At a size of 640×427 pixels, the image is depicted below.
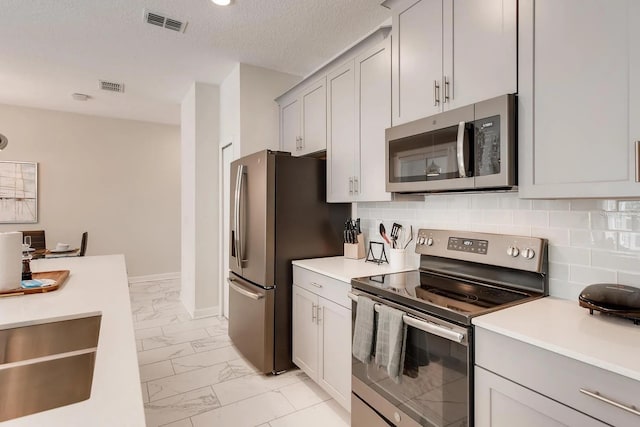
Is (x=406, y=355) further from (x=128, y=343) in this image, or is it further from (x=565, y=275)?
(x=128, y=343)

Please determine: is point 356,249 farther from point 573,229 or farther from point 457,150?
point 573,229

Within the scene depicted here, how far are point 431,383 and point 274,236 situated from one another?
1518 mm

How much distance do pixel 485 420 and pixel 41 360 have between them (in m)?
1.65

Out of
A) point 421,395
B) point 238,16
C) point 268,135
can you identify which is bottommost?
point 421,395

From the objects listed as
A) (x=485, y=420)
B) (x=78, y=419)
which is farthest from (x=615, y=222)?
(x=78, y=419)

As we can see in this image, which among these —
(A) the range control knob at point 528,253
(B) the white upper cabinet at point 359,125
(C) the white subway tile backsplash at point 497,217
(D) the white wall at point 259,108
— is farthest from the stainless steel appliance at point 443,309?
(D) the white wall at point 259,108

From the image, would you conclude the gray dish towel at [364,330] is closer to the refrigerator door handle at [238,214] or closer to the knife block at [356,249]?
the knife block at [356,249]

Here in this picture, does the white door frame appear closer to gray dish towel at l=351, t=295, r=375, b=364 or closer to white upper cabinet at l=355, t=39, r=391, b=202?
white upper cabinet at l=355, t=39, r=391, b=202

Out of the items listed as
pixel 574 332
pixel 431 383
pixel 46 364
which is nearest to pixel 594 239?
pixel 574 332

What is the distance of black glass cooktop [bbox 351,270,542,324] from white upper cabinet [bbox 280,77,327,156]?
4.59 ft

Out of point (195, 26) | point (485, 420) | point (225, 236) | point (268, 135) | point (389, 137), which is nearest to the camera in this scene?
point (485, 420)

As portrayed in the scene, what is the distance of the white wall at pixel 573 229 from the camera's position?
1.41 meters

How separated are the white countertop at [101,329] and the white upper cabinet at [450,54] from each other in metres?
1.77

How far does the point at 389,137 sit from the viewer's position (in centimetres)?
210
